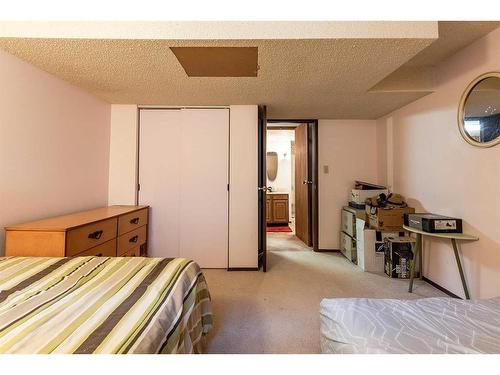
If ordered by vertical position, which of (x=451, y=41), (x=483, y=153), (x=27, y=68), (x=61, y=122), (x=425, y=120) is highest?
(x=451, y=41)

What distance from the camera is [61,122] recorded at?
2.07 metres

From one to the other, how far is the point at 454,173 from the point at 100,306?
9.24 ft

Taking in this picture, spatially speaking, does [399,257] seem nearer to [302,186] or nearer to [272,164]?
[302,186]

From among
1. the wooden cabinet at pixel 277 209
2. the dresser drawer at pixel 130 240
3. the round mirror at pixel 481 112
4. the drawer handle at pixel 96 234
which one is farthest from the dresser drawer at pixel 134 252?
the wooden cabinet at pixel 277 209

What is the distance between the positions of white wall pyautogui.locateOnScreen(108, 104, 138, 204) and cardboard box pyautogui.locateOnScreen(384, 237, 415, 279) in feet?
10.5

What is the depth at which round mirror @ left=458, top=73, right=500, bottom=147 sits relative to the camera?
1.68 meters

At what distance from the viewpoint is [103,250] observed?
183 cm

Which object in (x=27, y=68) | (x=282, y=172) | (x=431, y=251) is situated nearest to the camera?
(x=27, y=68)

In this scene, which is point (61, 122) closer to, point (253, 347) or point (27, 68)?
point (27, 68)

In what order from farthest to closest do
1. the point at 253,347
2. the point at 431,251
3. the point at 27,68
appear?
the point at 431,251, the point at 27,68, the point at 253,347

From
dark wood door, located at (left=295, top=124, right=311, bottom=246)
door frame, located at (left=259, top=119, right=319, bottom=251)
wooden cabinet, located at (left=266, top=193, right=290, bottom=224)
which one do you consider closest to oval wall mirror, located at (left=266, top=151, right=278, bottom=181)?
wooden cabinet, located at (left=266, top=193, right=290, bottom=224)

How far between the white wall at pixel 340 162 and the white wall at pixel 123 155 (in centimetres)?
271
